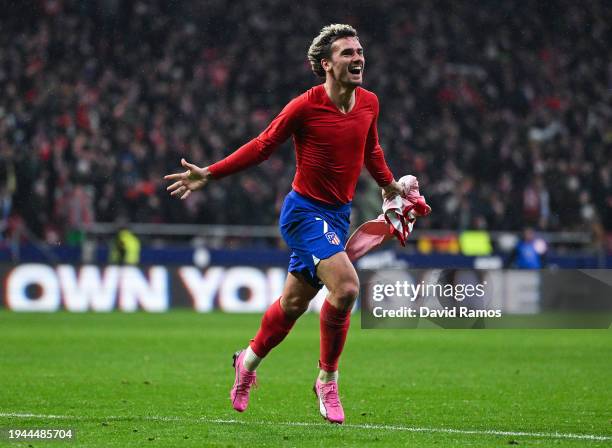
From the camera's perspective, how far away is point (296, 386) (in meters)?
9.47

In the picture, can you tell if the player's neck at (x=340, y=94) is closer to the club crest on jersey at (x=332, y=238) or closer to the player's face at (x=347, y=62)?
the player's face at (x=347, y=62)

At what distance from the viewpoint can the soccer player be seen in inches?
262

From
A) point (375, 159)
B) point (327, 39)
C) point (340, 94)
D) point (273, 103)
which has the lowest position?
point (375, 159)

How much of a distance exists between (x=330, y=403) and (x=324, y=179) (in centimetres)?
127

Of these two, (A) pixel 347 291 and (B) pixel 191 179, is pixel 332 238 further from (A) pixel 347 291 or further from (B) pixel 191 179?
(B) pixel 191 179

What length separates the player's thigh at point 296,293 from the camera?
Answer: 22.7 feet

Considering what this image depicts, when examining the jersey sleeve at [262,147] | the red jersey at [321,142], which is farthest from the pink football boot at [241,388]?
the jersey sleeve at [262,147]

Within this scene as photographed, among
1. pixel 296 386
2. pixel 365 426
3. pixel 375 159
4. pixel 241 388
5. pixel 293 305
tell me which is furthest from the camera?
pixel 296 386

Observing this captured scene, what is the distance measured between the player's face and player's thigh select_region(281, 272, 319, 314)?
1155mm

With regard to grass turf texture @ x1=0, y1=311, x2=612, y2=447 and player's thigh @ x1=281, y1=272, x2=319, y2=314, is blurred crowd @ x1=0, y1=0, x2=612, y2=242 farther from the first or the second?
player's thigh @ x1=281, y1=272, x2=319, y2=314

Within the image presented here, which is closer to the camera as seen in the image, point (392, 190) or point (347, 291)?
point (347, 291)

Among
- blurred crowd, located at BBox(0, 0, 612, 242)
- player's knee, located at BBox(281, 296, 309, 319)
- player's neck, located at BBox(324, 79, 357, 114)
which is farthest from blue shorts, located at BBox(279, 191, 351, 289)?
blurred crowd, located at BBox(0, 0, 612, 242)

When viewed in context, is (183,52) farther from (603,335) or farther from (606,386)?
(606,386)

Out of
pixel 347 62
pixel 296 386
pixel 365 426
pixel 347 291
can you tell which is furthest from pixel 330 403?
pixel 296 386
